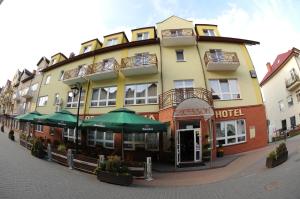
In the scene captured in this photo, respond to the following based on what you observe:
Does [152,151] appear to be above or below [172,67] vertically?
below

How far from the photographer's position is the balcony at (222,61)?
15.8 metres

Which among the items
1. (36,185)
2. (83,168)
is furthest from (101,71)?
(36,185)

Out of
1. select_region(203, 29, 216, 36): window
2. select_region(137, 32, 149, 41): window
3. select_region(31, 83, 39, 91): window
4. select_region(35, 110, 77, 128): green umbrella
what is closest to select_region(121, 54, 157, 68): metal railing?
select_region(137, 32, 149, 41): window

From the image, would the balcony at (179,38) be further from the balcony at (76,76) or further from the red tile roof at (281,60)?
the red tile roof at (281,60)

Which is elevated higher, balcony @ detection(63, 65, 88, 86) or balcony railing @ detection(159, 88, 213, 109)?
balcony @ detection(63, 65, 88, 86)

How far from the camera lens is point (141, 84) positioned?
657 inches

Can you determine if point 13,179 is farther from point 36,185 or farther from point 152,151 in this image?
point 152,151

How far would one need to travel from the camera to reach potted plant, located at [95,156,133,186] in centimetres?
829

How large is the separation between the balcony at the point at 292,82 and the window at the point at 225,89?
40.8ft

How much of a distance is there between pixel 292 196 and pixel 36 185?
8123mm

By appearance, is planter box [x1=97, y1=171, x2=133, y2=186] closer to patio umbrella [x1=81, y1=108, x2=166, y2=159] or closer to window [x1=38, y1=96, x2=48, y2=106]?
patio umbrella [x1=81, y1=108, x2=166, y2=159]

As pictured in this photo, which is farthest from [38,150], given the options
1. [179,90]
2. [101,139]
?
[179,90]

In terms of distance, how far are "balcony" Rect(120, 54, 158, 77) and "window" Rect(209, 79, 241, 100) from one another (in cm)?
491

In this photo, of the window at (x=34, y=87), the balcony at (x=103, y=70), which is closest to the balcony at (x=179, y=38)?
the balcony at (x=103, y=70)
